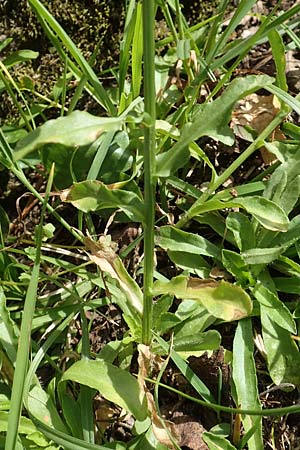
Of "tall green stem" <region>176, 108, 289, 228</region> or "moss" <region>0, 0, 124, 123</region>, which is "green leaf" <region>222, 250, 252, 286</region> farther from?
"moss" <region>0, 0, 124, 123</region>

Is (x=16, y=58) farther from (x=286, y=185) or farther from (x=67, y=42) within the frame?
(x=286, y=185)

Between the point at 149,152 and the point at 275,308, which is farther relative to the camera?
the point at 275,308

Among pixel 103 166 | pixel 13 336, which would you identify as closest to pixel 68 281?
pixel 13 336

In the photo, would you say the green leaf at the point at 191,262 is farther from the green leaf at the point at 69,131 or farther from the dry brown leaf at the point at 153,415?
the green leaf at the point at 69,131

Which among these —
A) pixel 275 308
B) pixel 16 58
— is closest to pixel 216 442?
pixel 275 308

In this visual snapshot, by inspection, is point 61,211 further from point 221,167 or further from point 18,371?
point 18,371

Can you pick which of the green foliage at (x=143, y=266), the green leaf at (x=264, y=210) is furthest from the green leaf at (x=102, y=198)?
the green leaf at (x=264, y=210)

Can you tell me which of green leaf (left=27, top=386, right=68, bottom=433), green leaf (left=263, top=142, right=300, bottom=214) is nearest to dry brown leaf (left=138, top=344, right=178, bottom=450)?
green leaf (left=27, top=386, right=68, bottom=433)
